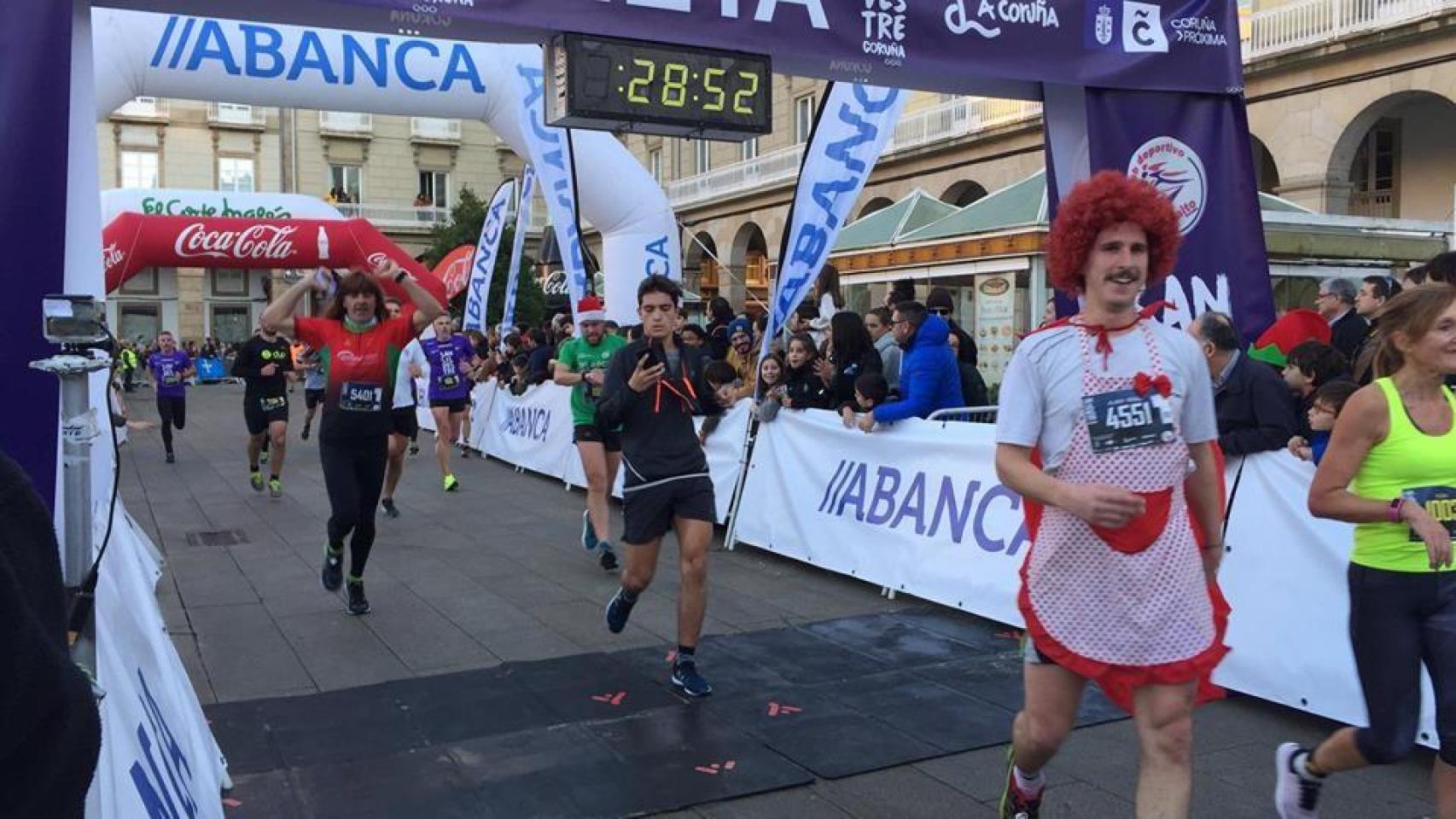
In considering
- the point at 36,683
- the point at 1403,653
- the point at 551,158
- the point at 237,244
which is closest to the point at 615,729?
the point at 1403,653

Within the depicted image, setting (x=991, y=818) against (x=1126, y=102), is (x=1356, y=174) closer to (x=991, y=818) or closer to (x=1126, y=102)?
(x=1126, y=102)

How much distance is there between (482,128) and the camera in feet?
180

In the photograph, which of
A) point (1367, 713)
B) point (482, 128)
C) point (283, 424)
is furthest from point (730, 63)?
point (482, 128)

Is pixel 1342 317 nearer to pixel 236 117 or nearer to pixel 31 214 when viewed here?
pixel 31 214

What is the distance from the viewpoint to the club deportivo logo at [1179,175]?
6.83 meters

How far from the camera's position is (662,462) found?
5512 mm

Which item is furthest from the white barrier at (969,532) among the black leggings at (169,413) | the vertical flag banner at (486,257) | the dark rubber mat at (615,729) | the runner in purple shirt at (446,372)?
the black leggings at (169,413)

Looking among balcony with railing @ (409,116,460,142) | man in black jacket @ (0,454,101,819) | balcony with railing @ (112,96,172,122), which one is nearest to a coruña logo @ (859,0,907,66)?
man in black jacket @ (0,454,101,819)

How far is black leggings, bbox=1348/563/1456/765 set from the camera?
3287 mm

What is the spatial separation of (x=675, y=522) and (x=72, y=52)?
3.09 metres

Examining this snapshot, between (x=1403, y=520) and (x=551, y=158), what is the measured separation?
28.9 ft

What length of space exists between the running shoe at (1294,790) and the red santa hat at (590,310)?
613 cm

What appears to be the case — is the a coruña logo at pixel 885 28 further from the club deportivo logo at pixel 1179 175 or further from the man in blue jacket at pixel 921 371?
the man in blue jacket at pixel 921 371

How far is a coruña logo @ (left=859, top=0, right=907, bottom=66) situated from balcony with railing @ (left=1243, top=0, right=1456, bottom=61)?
14564 mm
